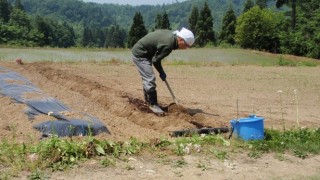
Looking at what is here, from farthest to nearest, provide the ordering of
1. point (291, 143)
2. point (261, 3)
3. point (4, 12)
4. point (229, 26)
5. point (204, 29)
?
point (4, 12), point (261, 3), point (204, 29), point (229, 26), point (291, 143)

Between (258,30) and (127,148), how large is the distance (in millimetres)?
44265

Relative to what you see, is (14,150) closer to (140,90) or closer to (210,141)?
(210,141)

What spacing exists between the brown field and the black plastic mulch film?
6.1 inches

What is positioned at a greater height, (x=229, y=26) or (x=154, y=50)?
(x=229, y=26)

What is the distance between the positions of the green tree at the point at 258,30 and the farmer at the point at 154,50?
134 feet

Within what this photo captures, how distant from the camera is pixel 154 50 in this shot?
24.7ft

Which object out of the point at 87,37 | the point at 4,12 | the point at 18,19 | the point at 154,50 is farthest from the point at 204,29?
the point at 154,50

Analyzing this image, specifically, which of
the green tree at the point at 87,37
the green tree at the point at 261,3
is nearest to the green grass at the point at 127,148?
the green tree at the point at 261,3

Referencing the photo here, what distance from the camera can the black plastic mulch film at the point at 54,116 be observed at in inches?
220

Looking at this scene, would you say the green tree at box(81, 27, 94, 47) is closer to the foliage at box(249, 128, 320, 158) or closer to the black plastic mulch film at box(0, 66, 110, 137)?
the black plastic mulch film at box(0, 66, 110, 137)

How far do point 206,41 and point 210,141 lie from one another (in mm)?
53334

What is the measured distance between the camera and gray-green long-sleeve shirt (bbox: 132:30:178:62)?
23.3 feet

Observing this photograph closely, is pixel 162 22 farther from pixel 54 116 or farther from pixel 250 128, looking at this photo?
pixel 250 128

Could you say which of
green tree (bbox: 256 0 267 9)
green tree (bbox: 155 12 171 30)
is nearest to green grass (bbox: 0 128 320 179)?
→ green tree (bbox: 155 12 171 30)
